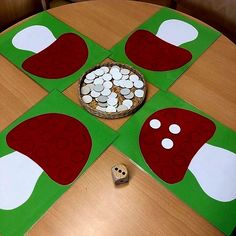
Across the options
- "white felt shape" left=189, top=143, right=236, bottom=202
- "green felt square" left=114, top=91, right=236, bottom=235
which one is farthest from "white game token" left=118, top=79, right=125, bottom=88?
"white felt shape" left=189, top=143, right=236, bottom=202

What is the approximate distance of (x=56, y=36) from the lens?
1.20 m

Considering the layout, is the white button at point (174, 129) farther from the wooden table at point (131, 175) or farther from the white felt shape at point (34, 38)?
the white felt shape at point (34, 38)

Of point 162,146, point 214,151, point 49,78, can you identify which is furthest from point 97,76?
point 214,151

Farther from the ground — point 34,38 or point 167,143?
point 34,38

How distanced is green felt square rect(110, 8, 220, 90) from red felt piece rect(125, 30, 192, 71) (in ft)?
0.06

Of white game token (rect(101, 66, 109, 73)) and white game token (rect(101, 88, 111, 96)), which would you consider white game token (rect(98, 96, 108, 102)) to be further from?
white game token (rect(101, 66, 109, 73))

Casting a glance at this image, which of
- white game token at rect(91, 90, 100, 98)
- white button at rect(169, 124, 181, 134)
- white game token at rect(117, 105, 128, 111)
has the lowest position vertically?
white button at rect(169, 124, 181, 134)

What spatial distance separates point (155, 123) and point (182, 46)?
40 cm

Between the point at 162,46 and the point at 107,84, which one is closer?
the point at 107,84

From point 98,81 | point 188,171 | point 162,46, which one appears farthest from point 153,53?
point 188,171

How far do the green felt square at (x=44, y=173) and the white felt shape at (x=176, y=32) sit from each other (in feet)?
1.61

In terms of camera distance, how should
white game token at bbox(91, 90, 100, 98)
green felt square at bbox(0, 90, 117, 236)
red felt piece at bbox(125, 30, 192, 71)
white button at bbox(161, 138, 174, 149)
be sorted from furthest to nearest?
red felt piece at bbox(125, 30, 192, 71) < white game token at bbox(91, 90, 100, 98) < white button at bbox(161, 138, 174, 149) < green felt square at bbox(0, 90, 117, 236)

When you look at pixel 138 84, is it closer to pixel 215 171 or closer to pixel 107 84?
pixel 107 84

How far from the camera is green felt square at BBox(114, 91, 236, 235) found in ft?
2.58
